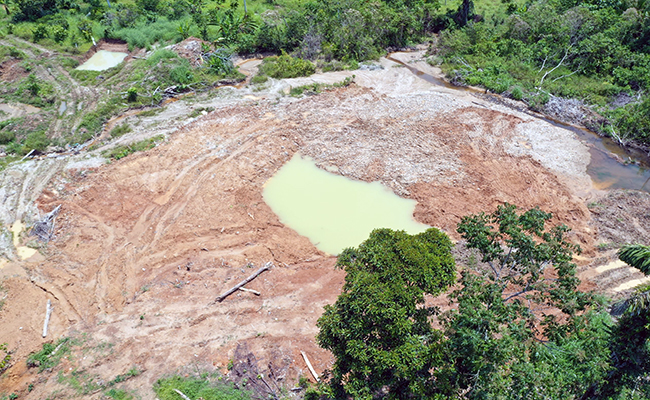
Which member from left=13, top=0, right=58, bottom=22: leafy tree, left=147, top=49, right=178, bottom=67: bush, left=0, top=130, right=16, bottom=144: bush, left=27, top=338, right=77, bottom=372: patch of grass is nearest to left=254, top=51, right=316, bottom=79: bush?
left=147, top=49, right=178, bottom=67: bush

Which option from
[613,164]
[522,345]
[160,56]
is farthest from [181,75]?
[613,164]

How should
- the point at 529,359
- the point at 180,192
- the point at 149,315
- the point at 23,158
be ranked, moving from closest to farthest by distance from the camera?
the point at 529,359, the point at 149,315, the point at 180,192, the point at 23,158

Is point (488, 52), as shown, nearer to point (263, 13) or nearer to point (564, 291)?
point (263, 13)

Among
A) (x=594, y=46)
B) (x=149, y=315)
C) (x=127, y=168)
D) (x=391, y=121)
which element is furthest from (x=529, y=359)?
(x=594, y=46)

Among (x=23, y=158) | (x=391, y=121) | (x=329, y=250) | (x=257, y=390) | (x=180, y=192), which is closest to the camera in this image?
(x=257, y=390)

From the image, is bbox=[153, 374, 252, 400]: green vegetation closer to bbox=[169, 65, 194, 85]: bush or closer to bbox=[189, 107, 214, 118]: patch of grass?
bbox=[189, 107, 214, 118]: patch of grass

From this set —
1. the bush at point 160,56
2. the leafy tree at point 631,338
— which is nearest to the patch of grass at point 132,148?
the bush at point 160,56

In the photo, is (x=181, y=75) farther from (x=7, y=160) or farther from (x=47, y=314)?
(x=47, y=314)
